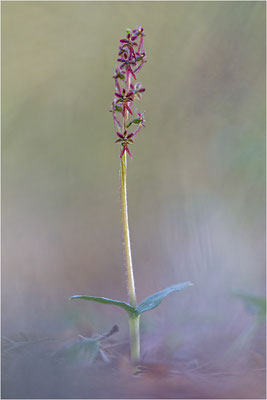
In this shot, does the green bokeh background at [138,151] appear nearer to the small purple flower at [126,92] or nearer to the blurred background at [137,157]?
the blurred background at [137,157]

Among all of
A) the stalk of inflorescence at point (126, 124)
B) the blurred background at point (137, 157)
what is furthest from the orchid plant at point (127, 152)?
the blurred background at point (137, 157)

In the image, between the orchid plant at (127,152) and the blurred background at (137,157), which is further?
the blurred background at (137,157)

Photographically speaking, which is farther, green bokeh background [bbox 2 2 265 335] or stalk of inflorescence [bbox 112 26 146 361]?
green bokeh background [bbox 2 2 265 335]

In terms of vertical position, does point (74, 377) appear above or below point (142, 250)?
below

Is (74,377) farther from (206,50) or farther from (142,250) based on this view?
(206,50)

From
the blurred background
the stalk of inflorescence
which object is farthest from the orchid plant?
the blurred background

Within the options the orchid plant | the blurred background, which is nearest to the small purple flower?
the orchid plant

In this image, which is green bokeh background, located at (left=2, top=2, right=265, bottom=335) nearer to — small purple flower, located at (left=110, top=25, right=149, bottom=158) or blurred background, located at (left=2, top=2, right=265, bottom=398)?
blurred background, located at (left=2, top=2, right=265, bottom=398)

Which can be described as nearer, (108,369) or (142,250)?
(108,369)

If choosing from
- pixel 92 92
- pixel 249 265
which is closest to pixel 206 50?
pixel 92 92
